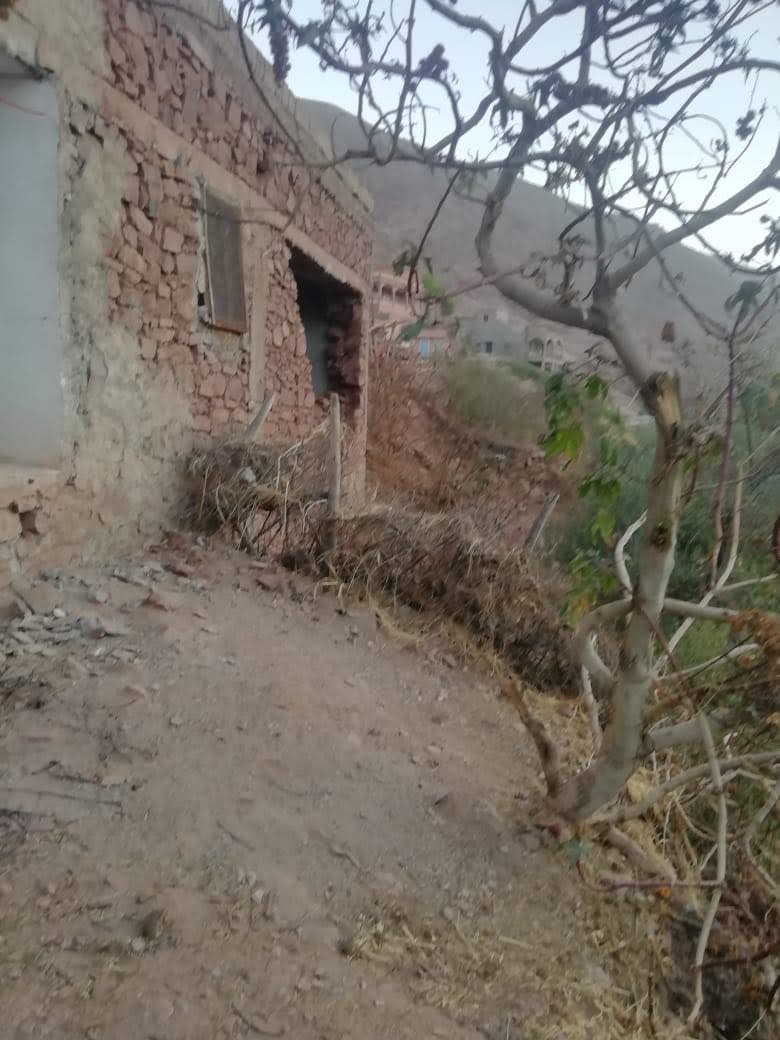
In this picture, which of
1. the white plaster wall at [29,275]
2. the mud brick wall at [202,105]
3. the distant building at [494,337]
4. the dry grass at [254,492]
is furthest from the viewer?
the distant building at [494,337]

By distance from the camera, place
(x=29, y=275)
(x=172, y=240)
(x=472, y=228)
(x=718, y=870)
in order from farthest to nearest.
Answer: (x=472, y=228), (x=172, y=240), (x=29, y=275), (x=718, y=870)

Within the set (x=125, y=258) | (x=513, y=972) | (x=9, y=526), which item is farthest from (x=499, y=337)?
(x=513, y=972)

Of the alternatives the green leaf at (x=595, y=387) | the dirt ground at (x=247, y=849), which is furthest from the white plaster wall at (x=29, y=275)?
the green leaf at (x=595, y=387)

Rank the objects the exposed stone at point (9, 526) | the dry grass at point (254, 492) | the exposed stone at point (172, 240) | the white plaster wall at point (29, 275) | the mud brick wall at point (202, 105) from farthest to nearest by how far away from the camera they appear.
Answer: the dry grass at point (254, 492), the exposed stone at point (172, 240), the mud brick wall at point (202, 105), the white plaster wall at point (29, 275), the exposed stone at point (9, 526)

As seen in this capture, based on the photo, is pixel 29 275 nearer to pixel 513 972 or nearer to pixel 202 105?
pixel 202 105

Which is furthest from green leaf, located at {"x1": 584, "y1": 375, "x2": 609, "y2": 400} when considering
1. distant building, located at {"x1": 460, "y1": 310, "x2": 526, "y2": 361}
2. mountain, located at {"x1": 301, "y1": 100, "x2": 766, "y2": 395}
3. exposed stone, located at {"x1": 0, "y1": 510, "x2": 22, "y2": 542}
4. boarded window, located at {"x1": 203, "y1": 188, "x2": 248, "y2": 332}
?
mountain, located at {"x1": 301, "y1": 100, "x2": 766, "y2": 395}

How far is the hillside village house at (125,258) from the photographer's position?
140 inches

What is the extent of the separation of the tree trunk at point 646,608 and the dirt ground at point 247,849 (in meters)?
0.42

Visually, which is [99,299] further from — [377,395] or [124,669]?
[377,395]

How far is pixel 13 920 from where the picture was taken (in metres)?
2.01

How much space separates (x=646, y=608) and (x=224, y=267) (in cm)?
380

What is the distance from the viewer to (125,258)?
413 cm

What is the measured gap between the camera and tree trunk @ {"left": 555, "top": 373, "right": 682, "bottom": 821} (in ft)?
7.88

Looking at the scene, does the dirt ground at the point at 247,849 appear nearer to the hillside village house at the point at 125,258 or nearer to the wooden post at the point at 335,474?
the hillside village house at the point at 125,258
